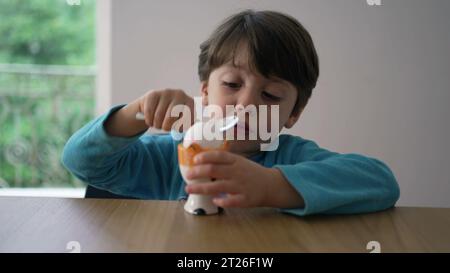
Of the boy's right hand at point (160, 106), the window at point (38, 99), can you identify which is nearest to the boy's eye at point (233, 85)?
the boy's right hand at point (160, 106)

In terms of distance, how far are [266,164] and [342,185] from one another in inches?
10.9

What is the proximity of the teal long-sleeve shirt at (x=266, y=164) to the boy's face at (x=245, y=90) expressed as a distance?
10 cm

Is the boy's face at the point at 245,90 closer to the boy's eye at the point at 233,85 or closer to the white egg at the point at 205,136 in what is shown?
the boy's eye at the point at 233,85

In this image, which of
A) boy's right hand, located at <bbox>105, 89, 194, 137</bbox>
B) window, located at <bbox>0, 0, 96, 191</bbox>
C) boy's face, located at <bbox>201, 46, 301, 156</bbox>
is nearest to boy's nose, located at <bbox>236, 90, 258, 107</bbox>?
boy's face, located at <bbox>201, 46, 301, 156</bbox>

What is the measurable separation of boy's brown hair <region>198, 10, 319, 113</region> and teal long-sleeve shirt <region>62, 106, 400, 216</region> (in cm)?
15

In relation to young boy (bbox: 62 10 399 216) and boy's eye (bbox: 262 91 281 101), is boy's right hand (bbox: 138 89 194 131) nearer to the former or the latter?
young boy (bbox: 62 10 399 216)

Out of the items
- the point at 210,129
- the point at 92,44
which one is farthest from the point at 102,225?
the point at 92,44

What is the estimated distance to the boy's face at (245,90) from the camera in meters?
0.76

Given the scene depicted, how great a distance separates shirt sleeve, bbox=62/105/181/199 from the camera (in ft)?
2.42

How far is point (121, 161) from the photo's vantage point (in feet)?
2.68

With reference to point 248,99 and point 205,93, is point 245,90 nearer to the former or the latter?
point 248,99

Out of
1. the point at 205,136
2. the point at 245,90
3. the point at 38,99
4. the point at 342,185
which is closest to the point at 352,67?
the point at 245,90
